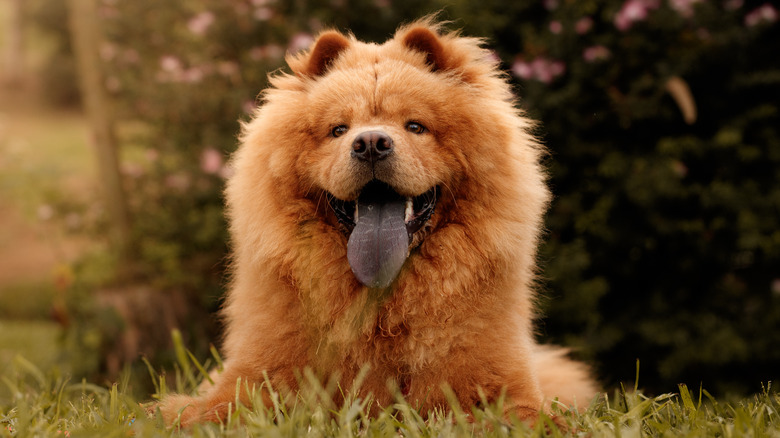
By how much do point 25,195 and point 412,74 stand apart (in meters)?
7.54

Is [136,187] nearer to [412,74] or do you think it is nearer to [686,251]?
[412,74]

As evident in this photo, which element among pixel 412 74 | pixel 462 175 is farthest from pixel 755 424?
pixel 412 74

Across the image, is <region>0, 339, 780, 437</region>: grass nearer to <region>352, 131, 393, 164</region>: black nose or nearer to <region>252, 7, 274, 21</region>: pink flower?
<region>352, 131, 393, 164</region>: black nose

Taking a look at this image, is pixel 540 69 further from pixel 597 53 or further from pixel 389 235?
pixel 389 235

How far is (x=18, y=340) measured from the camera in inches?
380

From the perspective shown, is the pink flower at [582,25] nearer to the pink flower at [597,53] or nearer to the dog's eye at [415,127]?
the pink flower at [597,53]

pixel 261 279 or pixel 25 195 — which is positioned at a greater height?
pixel 261 279

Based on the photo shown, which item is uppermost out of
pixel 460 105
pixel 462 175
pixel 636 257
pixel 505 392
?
pixel 460 105

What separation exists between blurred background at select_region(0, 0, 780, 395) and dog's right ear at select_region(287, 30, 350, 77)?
2125 millimetres

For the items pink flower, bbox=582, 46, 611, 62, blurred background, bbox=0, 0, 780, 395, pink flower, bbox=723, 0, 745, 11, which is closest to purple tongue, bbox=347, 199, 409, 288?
blurred background, bbox=0, 0, 780, 395

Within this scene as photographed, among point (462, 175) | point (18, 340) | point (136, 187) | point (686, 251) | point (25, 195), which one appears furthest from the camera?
point (18, 340)

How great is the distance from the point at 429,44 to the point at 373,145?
857mm

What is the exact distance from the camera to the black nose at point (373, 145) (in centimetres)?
299

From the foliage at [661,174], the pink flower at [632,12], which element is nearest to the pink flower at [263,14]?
the foliage at [661,174]
